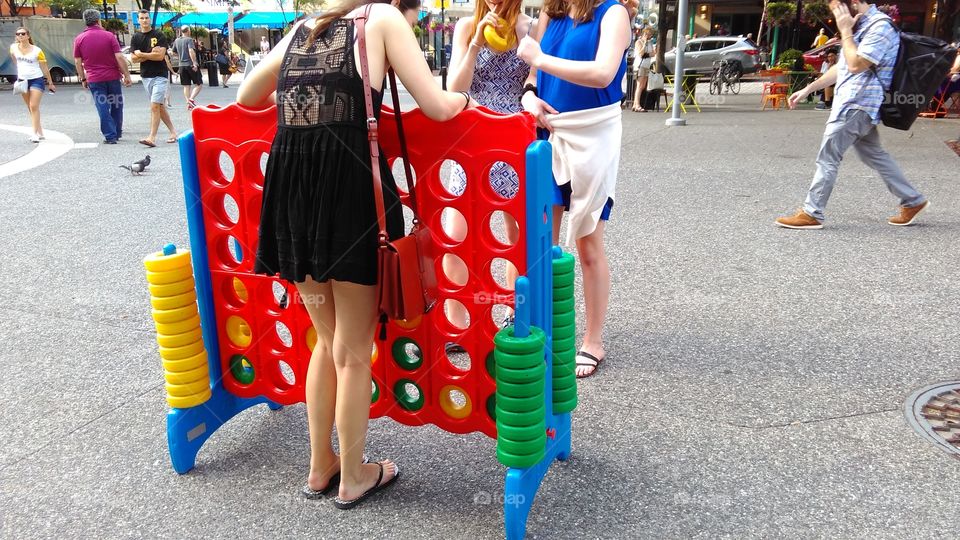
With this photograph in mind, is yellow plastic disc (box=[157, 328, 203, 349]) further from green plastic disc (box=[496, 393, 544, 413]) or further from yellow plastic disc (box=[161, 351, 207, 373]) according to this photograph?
green plastic disc (box=[496, 393, 544, 413])

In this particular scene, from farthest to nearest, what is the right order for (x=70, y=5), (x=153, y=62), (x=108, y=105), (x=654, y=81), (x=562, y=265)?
(x=70, y=5) < (x=654, y=81) < (x=108, y=105) < (x=153, y=62) < (x=562, y=265)

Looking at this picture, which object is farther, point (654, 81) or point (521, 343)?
point (654, 81)

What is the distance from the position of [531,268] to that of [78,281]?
418cm

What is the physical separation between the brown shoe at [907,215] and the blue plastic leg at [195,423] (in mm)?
5598

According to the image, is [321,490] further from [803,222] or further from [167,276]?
[803,222]

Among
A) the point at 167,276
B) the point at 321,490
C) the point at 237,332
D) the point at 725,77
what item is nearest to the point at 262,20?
the point at 725,77

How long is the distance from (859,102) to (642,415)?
12.7 feet

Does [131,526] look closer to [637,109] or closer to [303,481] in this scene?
[303,481]

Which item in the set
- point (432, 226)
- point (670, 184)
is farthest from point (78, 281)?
point (670, 184)

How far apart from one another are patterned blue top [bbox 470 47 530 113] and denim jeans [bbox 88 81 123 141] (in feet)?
32.0

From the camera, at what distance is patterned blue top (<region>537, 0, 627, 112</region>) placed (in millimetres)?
3205

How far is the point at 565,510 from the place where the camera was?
103 inches

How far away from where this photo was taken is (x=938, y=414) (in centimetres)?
318

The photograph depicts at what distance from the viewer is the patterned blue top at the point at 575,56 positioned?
3.21 m
